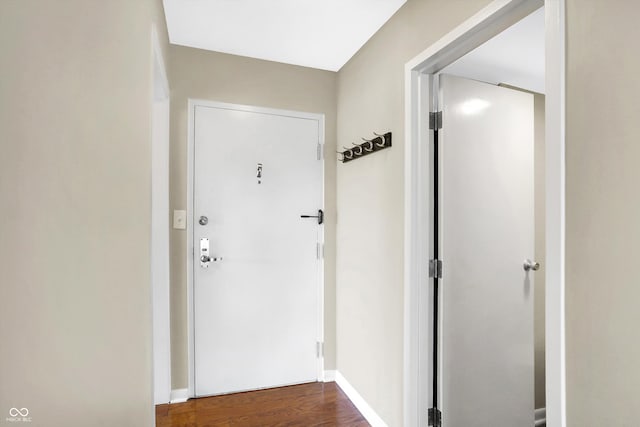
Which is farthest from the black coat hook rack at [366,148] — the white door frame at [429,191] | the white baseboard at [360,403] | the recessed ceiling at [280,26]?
the white baseboard at [360,403]

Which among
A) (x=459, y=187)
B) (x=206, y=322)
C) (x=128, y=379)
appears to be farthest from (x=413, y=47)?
(x=206, y=322)

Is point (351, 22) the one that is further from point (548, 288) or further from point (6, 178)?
point (6, 178)

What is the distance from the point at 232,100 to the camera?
2.41 metres

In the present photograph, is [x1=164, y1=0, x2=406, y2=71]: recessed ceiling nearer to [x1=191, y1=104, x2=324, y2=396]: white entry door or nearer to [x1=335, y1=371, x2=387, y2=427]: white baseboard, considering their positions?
[x1=191, y1=104, x2=324, y2=396]: white entry door

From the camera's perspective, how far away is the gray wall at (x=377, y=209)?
176 centimetres

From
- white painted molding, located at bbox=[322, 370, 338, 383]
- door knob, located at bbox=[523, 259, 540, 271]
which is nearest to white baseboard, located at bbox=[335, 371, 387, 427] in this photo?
white painted molding, located at bbox=[322, 370, 338, 383]

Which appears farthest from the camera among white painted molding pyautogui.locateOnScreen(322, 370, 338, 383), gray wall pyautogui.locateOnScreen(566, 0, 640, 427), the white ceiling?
white painted molding pyautogui.locateOnScreen(322, 370, 338, 383)

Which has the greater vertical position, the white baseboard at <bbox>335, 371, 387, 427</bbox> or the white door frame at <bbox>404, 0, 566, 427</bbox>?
the white door frame at <bbox>404, 0, 566, 427</bbox>

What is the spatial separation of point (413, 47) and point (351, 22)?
487 millimetres

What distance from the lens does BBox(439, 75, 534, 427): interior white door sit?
171 cm

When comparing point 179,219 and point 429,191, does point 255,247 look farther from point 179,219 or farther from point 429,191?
point 429,191
